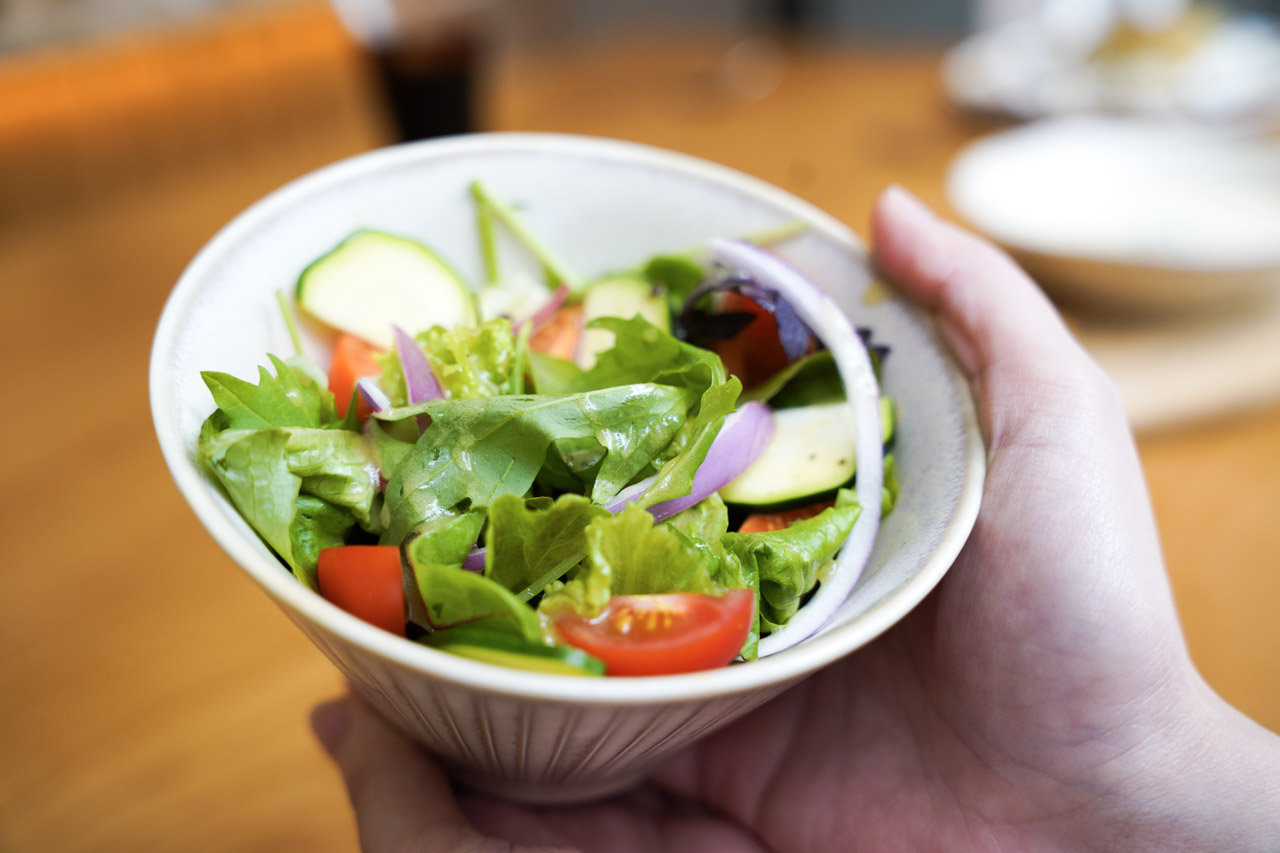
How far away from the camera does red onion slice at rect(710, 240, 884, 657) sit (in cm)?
82

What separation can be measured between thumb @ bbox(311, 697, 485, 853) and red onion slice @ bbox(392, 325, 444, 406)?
0.40 meters

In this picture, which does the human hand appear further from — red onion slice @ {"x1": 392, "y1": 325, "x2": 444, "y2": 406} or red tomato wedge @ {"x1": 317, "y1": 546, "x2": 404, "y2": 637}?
red onion slice @ {"x1": 392, "y1": 325, "x2": 444, "y2": 406}

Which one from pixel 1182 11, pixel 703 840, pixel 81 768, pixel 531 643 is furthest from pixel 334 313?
pixel 1182 11

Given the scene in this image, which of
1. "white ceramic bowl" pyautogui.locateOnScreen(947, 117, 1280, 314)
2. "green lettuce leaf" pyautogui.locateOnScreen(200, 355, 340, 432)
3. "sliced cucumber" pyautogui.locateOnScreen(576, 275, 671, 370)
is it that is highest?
"green lettuce leaf" pyautogui.locateOnScreen(200, 355, 340, 432)

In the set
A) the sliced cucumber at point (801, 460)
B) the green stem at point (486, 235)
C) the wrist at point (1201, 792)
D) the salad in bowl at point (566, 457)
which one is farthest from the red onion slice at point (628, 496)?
the wrist at point (1201, 792)

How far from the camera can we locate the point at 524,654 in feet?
2.03

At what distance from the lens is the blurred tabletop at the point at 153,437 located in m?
1.12

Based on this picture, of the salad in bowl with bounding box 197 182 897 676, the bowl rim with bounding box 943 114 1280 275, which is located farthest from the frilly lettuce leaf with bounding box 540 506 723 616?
the bowl rim with bounding box 943 114 1280 275

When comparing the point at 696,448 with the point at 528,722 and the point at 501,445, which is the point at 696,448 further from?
the point at 528,722

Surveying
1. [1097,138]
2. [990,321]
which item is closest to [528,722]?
[990,321]

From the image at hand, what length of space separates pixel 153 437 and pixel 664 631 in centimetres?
126

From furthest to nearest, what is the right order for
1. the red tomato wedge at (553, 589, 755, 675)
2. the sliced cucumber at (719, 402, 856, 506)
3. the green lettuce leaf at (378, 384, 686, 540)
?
1. the sliced cucumber at (719, 402, 856, 506)
2. the green lettuce leaf at (378, 384, 686, 540)
3. the red tomato wedge at (553, 589, 755, 675)

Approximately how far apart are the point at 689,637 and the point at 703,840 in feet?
1.77

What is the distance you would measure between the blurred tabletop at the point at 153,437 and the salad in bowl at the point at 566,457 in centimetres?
51
